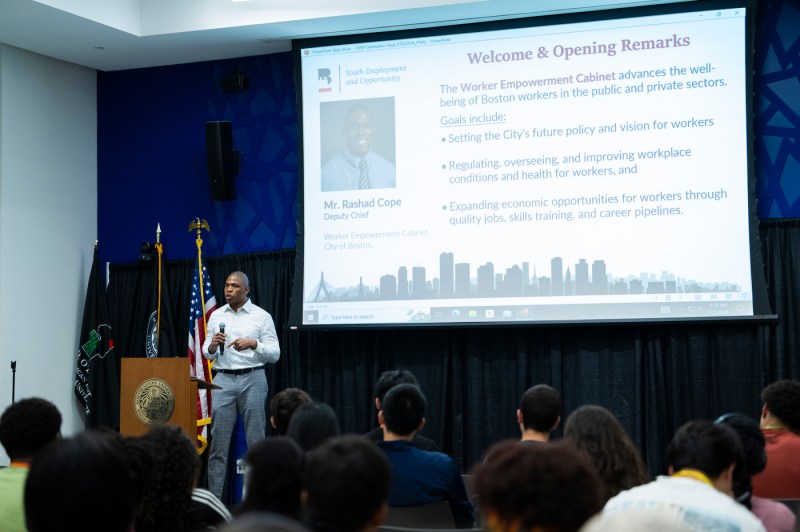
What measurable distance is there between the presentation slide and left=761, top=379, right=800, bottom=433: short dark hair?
2.31 metres

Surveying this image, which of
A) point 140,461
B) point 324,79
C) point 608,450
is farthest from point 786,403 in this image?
point 324,79

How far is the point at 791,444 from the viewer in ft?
11.9

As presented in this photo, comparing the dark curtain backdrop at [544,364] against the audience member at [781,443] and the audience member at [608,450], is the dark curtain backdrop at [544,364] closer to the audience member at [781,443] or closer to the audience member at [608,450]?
the audience member at [781,443]

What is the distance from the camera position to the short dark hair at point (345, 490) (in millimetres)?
1746

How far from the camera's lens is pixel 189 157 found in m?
7.88

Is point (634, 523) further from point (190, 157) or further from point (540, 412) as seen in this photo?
point (190, 157)

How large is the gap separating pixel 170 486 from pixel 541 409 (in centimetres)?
170

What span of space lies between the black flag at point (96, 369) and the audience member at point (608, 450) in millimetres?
5545

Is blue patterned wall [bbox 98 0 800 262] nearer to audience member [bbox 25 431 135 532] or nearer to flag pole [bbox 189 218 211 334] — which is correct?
flag pole [bbox 189 218 211 334]

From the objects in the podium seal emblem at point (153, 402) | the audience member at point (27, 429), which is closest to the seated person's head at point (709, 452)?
the audience member at point (27, 429)

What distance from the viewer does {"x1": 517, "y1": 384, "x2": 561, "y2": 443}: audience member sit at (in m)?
3.79

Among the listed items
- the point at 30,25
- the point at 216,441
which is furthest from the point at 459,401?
the point at 30,25

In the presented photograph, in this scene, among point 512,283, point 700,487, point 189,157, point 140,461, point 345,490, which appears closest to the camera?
point 345,490

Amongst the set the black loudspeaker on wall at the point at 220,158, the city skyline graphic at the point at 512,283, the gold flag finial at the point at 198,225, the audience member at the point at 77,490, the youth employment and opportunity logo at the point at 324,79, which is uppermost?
the youth employment and opportunity logo at the point at 324,79
